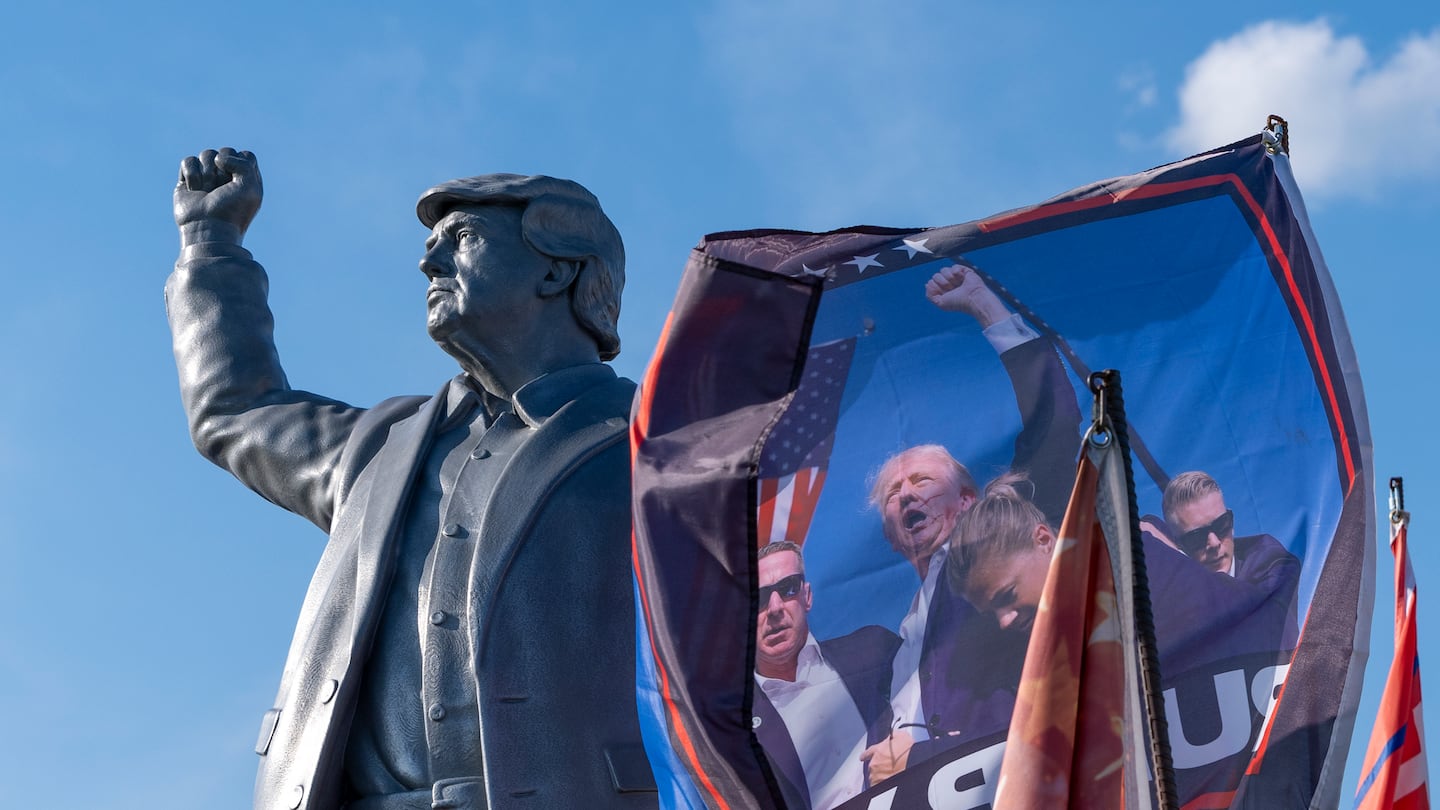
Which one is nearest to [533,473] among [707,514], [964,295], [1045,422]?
[707,514]

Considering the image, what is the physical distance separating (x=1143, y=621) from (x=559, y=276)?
10.8 feet

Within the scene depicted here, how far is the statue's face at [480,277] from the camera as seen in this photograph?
33.9 feet

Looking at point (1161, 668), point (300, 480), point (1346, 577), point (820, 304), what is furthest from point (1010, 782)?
point (300, 480)

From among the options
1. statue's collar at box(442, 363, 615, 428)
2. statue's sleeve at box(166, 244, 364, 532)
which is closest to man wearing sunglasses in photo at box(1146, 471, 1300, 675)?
statue's collar at box(442, 363, 615, 428)

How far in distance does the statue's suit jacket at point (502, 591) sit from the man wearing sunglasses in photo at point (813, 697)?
0.71 meters

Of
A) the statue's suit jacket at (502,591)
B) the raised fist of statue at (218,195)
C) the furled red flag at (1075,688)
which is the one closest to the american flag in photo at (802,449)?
the statue's suit jacket at (502,591)

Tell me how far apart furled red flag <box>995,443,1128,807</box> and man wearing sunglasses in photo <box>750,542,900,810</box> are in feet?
2.49

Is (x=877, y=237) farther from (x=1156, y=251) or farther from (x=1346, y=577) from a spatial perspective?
(x=1346, y=577)

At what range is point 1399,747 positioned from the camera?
1066 centimetres

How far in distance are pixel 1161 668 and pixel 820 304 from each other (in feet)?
5.86

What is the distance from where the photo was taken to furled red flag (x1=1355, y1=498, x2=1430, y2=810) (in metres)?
10.5

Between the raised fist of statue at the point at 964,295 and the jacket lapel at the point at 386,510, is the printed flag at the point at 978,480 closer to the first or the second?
the raised fist of statue at the point at 964,295

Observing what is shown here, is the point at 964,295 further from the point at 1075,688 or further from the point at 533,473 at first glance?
the point at 1075,688

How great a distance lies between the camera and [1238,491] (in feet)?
29.7
